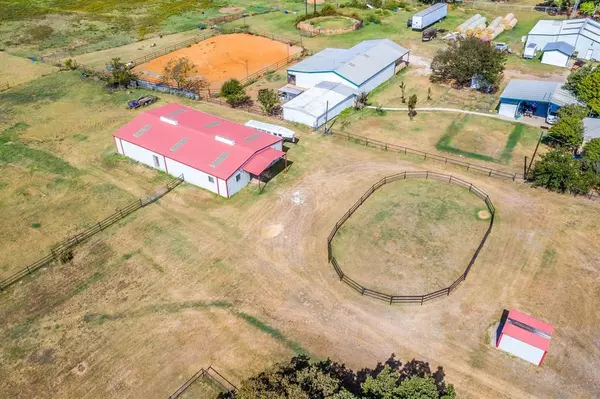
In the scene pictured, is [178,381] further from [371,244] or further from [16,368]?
[371,244]

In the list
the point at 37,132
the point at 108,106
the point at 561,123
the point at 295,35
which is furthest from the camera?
the point at 295,35

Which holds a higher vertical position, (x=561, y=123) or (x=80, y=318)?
(x=561, y=123)

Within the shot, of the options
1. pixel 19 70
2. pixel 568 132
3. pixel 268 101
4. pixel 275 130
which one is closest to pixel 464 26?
pixel 568 132

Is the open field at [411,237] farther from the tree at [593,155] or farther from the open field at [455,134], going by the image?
the tree at [593,155]

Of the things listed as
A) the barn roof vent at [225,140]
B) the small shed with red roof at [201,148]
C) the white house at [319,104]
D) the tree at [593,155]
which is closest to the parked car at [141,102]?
the small shed with red roof at [201,148]

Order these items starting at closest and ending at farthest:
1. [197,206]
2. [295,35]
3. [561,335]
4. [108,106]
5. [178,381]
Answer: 1. [178,381]
2. [561,335]
3. [197,206]
4. [108,106]
5. [295,35]

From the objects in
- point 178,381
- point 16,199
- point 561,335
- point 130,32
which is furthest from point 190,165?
point 130,32

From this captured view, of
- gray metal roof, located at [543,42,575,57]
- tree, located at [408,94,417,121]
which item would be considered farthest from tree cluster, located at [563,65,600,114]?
tree, located at [408,94,417,121]
